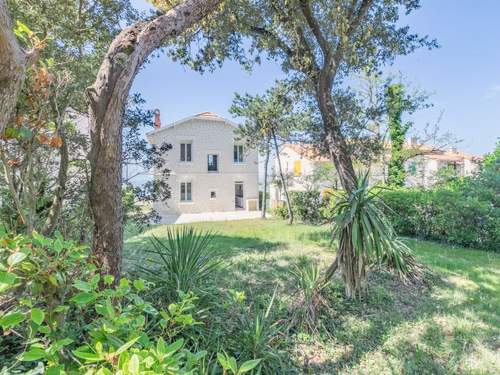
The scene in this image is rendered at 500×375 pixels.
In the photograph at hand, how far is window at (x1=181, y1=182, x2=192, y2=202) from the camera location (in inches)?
740

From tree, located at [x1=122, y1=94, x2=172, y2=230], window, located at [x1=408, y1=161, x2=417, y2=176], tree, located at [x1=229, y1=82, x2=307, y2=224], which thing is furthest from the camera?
window, located at [x1=408, y1=161, x2=417, y2=176]

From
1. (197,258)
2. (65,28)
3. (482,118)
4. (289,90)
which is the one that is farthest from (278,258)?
(482,118)

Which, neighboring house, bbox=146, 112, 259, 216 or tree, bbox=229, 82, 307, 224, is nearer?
tree, bbox=229, 82, 307, 224

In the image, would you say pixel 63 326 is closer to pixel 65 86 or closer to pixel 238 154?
pixel 65 86

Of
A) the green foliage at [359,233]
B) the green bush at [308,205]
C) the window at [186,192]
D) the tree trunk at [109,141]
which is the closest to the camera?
the tree trunk at [109,141]

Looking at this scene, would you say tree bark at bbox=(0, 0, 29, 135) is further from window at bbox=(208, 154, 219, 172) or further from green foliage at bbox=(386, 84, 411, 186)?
window at bbox=(208, 154, 219, 172)

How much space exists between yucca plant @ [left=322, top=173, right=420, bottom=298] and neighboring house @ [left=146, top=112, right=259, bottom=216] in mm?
14467

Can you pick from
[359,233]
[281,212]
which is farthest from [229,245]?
[281,212]

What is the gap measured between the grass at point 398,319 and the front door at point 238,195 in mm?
13924

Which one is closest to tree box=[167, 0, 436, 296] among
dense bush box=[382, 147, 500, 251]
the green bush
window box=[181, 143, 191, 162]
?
dense bush box=[382, 147, 500, 251]

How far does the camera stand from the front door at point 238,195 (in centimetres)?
2039

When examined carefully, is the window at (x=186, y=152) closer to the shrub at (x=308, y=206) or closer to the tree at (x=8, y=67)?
the shrub at (x=308, y=206)

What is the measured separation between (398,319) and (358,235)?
50.0 inches

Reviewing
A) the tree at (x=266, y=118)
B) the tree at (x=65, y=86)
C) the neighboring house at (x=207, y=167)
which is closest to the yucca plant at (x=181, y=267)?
the tree at (x=65, y=86)
